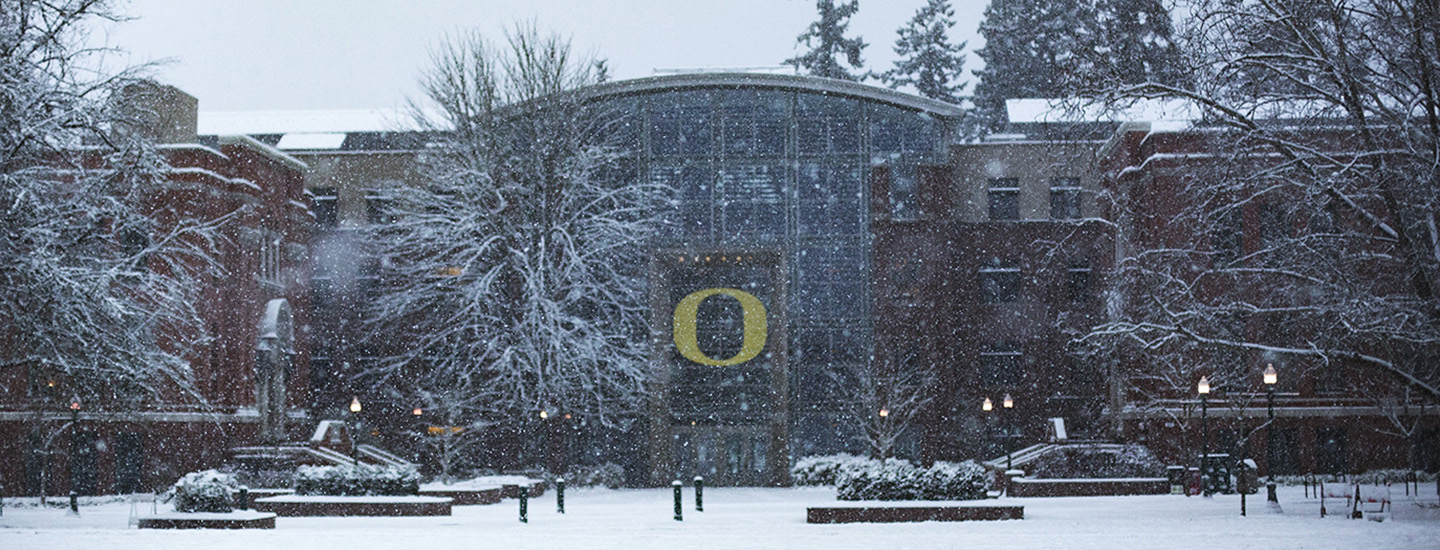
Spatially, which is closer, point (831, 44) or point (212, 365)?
point (212, 365)

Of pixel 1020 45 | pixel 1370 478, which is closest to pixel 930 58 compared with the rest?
pixel 1020 45

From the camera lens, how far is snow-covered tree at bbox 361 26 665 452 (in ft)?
134

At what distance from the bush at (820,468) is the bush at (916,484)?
64.1ft

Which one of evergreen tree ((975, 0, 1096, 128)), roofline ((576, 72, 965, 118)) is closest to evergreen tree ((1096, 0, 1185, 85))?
roofline ((576, 72, 965, 118))

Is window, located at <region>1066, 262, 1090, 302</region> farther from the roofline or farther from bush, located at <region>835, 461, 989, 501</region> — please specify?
bush, located at <region>835, 461, 989, 501</region>

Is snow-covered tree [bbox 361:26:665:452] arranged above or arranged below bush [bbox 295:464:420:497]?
above

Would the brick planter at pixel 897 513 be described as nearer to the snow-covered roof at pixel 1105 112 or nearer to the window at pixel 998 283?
the snow-covered roof at pixel 1105 112

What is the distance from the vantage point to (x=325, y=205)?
54.0m

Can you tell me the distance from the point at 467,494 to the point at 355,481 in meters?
5.29

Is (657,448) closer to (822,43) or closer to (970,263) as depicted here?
(970,263)

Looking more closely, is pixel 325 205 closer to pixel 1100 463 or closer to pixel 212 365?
pixel 212 365

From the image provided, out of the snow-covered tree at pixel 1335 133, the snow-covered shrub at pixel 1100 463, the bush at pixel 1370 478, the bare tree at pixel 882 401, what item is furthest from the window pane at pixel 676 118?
the snow-covered tree at pixel 1335 133

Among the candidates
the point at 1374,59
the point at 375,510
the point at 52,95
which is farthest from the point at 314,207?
Answer: the point at 1374,59

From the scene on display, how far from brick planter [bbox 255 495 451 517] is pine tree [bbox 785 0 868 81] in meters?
52.5
